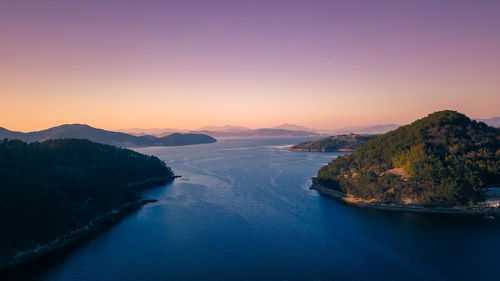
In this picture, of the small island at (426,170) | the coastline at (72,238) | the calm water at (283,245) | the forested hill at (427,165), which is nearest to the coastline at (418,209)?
the small island at (426,170)

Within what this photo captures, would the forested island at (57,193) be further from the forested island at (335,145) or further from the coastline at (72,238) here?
the forested island at (335,145)

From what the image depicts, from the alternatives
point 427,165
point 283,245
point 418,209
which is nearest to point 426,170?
point 427,165

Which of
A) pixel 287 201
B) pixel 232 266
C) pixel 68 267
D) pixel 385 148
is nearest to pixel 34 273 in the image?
Answer: pixel 68 267

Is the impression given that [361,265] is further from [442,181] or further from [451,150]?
[451,150]

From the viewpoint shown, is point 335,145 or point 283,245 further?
point 335,145

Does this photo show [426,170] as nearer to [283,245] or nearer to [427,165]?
[427,165]

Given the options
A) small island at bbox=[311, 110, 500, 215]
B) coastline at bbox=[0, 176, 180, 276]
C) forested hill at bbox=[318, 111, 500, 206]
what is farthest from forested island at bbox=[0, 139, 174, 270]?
forested hill at bbox=[318, 111, 500, 206]
